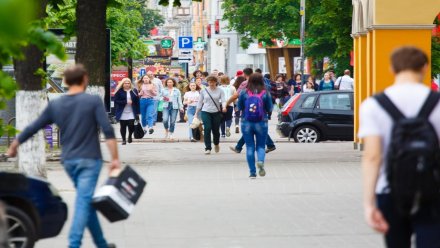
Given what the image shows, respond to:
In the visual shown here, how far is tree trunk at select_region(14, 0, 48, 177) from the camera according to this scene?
56.8ft

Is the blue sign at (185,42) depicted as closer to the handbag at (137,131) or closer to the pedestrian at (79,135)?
the handbag at (137,131)

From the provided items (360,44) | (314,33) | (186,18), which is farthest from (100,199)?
(186,18)

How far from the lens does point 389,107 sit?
5.91 metres

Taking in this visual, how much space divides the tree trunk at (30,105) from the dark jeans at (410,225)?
11.7 metres

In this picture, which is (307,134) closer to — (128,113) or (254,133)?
(128,113)

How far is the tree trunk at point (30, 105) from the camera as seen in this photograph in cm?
1731

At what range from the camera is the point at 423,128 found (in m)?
5.67

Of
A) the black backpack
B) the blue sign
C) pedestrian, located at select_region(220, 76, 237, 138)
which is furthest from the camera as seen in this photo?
the blue sign

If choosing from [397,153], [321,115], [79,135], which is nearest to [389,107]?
[397,153]

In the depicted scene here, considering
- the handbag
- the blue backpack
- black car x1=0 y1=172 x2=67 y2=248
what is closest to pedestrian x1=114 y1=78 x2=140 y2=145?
the handbag

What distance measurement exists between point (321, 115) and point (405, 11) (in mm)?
6734

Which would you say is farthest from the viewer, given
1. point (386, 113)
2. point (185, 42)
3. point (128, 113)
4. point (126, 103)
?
point (185, 42)

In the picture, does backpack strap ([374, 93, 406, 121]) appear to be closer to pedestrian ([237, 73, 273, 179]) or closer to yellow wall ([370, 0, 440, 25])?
pedestrian ([237, 73, 273, 179])

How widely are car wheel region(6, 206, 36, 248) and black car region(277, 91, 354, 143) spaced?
19.4 m
